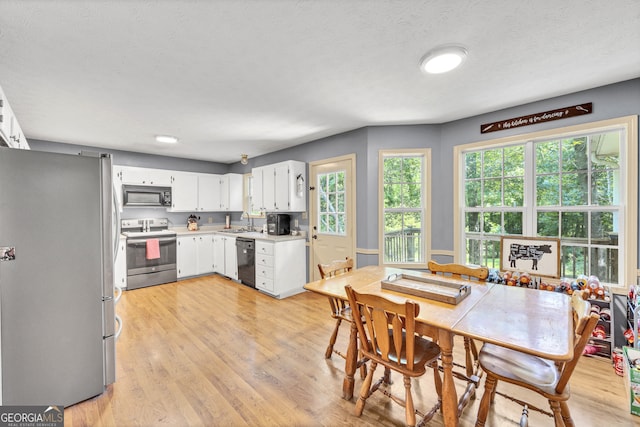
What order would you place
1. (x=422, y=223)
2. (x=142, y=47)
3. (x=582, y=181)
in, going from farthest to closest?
1. (x=422, y=223)
2. (x=582, y=181)
3. (x=142, y=47)

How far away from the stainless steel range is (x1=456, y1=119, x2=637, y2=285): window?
16.0 feet

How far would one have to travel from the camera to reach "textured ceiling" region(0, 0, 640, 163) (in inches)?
61.1

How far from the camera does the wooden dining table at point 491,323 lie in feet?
4.18

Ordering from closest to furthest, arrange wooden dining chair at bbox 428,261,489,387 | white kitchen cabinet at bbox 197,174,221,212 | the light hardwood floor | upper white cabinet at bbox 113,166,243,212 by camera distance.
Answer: the light hardwood floor < wooden dining chair at bbox 428,261,489,387 < upper white cabinet at bbox 113,166,243,212 < white kitchen cabinet at bbox 197,174,221,212

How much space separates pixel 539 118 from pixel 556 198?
2.84 ft

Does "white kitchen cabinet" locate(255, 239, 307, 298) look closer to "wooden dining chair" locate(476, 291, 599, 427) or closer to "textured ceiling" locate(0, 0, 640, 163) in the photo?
"textured ceiling" locate(0, 0, 640, 163)

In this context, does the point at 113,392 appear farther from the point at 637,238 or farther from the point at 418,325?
the point at 637,238

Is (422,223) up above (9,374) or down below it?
above

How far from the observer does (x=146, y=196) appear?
506 cm

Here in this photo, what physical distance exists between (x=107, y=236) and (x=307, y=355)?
1931 millimetres

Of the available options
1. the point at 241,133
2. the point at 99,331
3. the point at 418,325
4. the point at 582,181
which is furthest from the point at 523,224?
the point at 99,331

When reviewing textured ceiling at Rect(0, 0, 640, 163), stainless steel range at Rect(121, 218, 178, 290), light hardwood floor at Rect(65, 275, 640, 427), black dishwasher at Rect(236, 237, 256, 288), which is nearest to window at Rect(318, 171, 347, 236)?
textured ceiling at Rect(0, 0, 640, 163)

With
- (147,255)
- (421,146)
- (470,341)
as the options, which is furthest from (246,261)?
(470,341)

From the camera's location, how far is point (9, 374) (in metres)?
1.65
